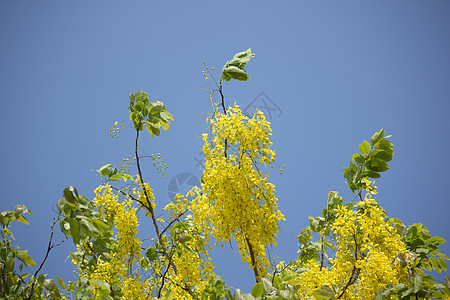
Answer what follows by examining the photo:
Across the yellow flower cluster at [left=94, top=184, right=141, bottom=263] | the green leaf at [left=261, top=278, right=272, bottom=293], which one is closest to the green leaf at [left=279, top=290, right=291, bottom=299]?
the green leaf at [left=261, top=278, right=272, bottom=293]

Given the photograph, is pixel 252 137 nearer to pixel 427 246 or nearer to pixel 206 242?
pixel 206 242

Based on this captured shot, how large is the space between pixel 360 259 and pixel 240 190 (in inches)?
18.1

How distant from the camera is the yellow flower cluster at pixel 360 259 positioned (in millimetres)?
1226

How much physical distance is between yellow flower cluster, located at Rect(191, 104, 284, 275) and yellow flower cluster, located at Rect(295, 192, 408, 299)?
0.61 ft

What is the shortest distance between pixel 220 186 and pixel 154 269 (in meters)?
0.38

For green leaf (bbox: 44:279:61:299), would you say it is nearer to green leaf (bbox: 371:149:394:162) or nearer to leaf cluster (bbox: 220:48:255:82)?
leaf cluster (bbox: 220:48:255:82)

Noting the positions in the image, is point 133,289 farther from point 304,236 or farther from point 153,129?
point 304,236

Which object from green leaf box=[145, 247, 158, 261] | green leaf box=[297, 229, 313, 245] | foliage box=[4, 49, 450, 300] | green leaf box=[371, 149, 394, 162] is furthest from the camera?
green leaf box=[297, 229, 313, 245]

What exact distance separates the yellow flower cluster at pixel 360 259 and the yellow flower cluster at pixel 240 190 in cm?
19

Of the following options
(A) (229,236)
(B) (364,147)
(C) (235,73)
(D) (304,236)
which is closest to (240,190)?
(A) (229,236)

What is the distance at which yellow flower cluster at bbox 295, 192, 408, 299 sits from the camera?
1.23 m

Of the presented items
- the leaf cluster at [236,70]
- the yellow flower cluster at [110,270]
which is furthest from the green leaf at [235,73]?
the yellow flower cluster at [110,270]

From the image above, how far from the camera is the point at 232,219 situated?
1209 mm

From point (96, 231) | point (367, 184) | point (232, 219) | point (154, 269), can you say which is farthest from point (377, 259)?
point (96, 231)
